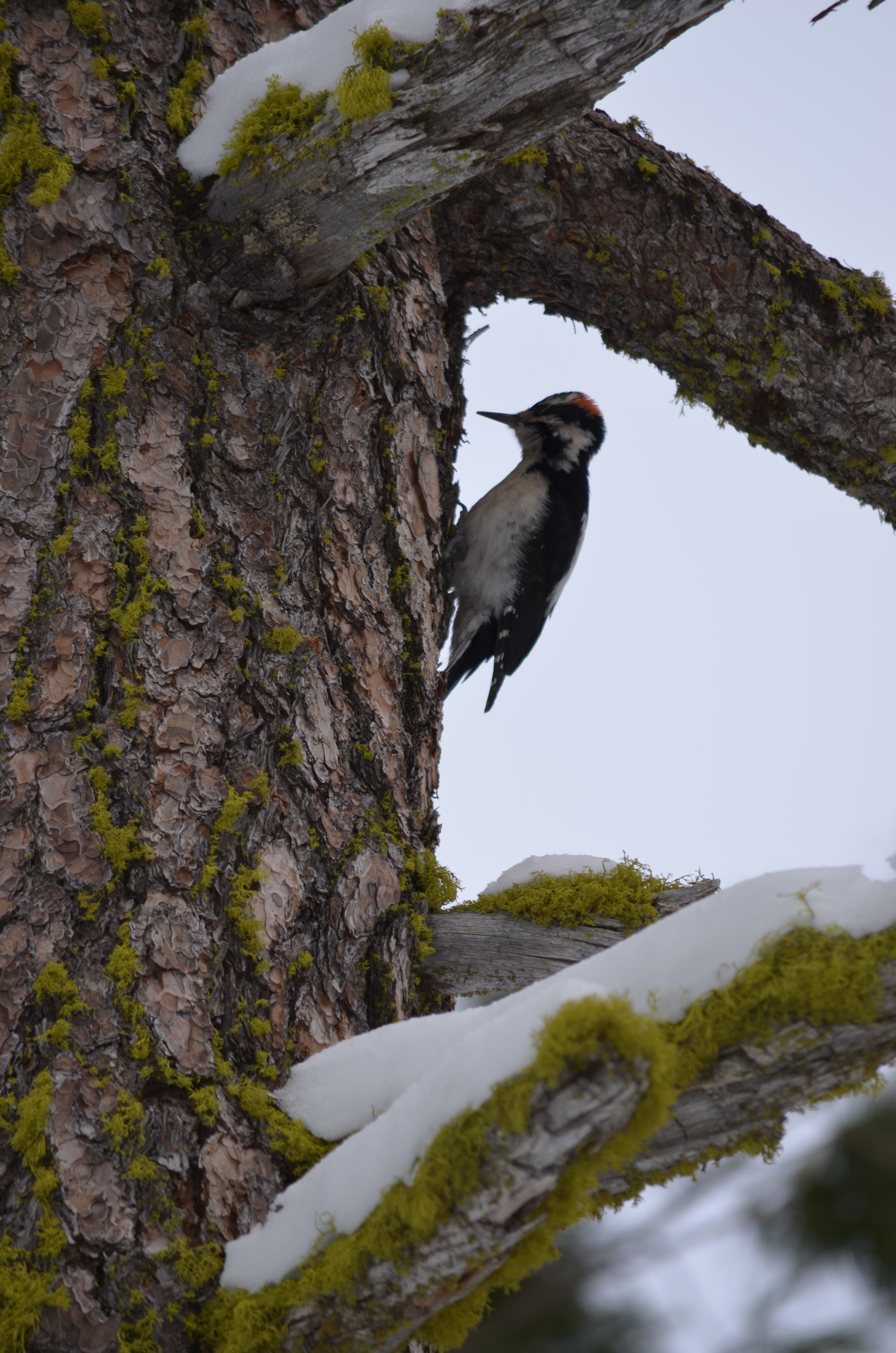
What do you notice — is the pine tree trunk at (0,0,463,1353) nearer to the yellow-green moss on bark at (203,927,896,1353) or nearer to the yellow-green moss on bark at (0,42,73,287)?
the yellow-green moss on bark at (0,42,73,287)

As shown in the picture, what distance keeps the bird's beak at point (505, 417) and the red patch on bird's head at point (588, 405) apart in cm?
26

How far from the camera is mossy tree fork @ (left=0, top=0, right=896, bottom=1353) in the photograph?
4.27 feet

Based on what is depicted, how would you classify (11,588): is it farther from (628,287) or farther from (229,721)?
(628,287)

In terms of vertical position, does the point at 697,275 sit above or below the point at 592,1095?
above

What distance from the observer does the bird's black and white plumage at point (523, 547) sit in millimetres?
3857

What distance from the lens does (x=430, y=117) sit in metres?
1.51

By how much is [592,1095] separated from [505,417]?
3970 millimetres

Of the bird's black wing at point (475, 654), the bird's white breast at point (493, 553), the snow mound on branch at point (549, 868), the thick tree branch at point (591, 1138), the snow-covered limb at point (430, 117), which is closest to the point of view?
the thick tree branch at point (591, 1138)

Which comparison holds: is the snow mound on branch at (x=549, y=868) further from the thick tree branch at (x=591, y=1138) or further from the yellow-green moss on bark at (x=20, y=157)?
the yellow-green moss on bark at (x=20, y=157)

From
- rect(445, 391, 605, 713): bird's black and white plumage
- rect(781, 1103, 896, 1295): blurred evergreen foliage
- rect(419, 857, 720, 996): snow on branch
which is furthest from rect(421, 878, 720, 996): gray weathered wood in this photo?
rect(445, 391, 605, 713): bird's black and white plumage

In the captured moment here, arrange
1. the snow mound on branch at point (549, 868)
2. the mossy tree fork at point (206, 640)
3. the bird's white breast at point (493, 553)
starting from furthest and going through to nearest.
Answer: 1. the bird's white breast at point (493, 553)
2. the snow mound on branch at point (549, 868)
3. the mossy tree fork at point (206, 640)

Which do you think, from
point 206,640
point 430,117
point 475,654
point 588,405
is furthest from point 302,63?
point 588,405

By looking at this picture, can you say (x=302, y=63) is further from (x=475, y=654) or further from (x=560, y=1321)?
(x=475, y=654)

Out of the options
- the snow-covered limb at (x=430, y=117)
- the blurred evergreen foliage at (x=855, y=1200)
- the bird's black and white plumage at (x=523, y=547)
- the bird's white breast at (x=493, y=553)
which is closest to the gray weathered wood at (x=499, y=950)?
the blurred evergreen foliage at (x=855, y=1200)
